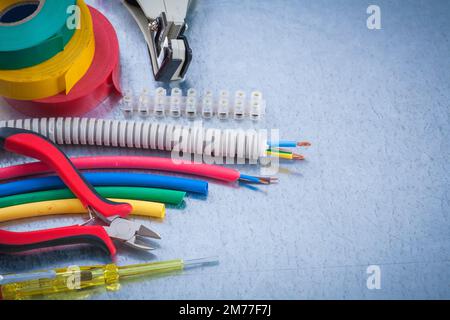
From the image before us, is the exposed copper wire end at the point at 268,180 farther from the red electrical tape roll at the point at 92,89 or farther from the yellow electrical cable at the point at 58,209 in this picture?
the red electrical tape roll at the point at 92,89

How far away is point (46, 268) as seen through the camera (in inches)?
44.2

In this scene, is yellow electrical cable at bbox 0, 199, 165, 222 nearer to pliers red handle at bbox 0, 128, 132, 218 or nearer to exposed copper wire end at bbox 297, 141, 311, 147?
pliers red handle at bbox 0, 128, 132, 218

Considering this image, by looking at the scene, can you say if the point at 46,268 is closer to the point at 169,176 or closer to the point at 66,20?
the point at 169,176

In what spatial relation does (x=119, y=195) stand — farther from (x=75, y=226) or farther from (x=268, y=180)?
(x=268, y=180)

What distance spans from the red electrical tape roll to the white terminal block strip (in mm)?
44

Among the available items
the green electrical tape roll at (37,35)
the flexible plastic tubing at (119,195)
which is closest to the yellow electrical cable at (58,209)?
the flexible plastic tubing at (119,195)

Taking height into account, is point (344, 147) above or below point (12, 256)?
above

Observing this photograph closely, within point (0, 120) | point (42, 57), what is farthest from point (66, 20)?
point (0, 120)

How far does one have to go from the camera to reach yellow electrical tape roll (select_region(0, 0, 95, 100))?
1.21 m

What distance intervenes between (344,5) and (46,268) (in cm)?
81

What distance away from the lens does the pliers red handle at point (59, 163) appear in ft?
3.73

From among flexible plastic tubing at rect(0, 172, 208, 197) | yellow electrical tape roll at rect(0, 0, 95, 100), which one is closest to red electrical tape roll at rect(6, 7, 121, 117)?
yellow electrical tape roll at rect(0, 0, 95, 100)

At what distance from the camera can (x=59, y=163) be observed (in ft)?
3.79
